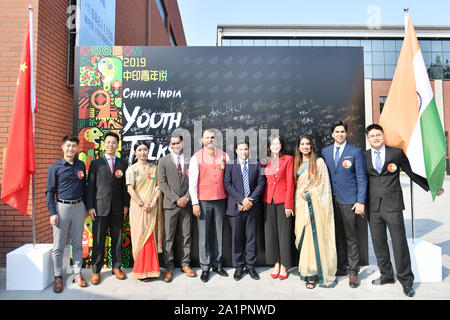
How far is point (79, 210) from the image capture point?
11.3ft

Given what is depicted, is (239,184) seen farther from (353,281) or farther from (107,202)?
(353,281)

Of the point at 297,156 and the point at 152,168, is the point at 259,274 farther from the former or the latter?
the point at 152,168

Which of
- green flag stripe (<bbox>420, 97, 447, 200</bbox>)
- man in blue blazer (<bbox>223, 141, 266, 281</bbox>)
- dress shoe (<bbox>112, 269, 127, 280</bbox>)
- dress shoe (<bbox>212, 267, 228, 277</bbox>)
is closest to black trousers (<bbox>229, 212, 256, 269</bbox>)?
man in blue blazer (<bbox>223, 141, 266, 281</bbox>)

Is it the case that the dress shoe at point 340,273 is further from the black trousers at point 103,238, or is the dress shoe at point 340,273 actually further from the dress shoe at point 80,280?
the dress shoe at point 80,280

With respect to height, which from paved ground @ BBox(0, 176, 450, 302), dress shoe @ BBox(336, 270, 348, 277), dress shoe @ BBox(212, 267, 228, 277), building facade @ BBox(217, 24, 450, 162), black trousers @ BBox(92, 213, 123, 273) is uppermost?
building facade @ BBox(217, 24, 450, 162)

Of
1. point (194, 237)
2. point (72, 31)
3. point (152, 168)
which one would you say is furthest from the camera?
point (72, 31)

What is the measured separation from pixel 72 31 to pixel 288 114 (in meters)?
3.90

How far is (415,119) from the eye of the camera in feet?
11.9

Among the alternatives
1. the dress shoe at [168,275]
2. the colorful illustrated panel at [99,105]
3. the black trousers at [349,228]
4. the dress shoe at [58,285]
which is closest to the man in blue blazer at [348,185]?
the black trousers at [349,228]

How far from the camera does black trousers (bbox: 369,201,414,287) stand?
330 cm

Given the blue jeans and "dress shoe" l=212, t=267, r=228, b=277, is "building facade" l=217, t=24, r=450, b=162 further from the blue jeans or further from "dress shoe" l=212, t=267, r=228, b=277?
"dress shoe" l=212, t=267, r=228, b=277

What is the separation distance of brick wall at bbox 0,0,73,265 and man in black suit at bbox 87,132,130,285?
1.24m
